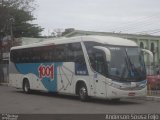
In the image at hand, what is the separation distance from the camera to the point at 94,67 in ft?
70.9

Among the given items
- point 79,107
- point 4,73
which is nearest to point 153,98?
point 79,107

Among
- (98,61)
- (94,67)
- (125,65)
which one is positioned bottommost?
(94,67)

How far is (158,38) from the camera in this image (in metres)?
69.9

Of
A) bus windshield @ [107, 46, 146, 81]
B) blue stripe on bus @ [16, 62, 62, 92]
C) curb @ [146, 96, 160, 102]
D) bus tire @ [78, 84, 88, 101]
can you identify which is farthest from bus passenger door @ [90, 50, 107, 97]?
blue stripe on bus @ [16, 62, 62, 92]

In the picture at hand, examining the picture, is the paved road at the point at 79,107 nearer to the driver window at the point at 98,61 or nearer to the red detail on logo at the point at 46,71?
the driver window at the point at 98,61

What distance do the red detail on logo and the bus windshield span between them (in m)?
5.82

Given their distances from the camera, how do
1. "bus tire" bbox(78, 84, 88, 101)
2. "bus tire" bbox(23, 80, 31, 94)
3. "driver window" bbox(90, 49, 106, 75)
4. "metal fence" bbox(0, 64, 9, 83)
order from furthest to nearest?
1. "metal fence" bbox(0, 64, 9, 83)
2. "bus tire" bbox(23, 80, 31, 94)
3. "bus tire" bbox(78, 84, 88, 101)
4. "driver window" bbox(90, 49, 106, 75)

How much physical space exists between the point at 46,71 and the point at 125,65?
22.8 feet

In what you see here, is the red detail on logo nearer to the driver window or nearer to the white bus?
the white bus

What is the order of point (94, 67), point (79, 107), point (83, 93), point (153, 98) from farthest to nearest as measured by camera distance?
point (153, 98)
point (83, 93)
point (94, 67)
point (79, 107)

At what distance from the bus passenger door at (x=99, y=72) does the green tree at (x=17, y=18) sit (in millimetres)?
30592

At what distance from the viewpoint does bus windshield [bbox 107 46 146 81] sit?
20.8 metres

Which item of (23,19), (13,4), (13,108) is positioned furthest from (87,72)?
(23,19)

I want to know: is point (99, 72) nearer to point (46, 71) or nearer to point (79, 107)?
point (79, 107)
